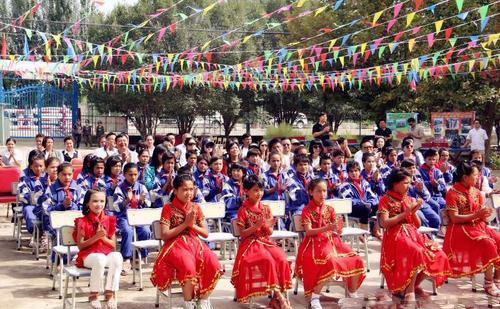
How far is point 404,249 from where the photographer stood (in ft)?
19.7

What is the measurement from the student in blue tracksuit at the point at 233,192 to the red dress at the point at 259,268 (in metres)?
2.41

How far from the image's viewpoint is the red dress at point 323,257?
591 centimetres

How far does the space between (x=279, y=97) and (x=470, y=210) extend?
79.1ft

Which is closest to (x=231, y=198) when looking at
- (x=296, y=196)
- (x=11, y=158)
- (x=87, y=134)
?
(x=296, y=196)

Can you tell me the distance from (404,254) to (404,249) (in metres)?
0.05

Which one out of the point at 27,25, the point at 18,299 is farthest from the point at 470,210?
the point at 27,25

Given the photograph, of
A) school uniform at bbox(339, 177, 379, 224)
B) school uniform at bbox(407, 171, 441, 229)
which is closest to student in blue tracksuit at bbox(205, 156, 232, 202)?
school uniform at bbox(339, 177, 379, 224)

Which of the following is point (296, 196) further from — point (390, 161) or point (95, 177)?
point (95, 177)

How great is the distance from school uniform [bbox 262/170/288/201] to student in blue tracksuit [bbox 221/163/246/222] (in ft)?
1.16

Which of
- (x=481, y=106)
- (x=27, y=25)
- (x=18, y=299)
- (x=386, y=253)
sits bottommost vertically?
(x=18, y=299)

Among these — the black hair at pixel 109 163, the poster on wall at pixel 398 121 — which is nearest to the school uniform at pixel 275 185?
the black hair at pixel 109 163

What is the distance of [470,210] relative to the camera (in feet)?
21.6

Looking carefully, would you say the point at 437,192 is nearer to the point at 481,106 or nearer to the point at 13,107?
the point at 481,106

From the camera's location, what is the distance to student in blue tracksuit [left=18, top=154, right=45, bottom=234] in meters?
8.39
